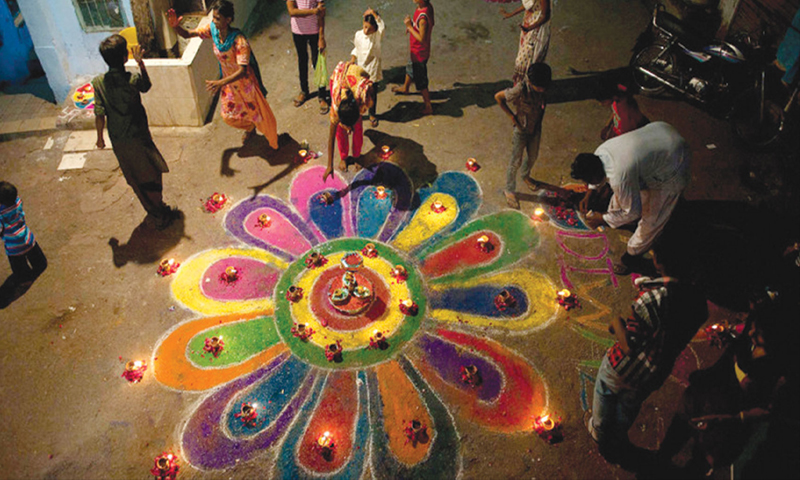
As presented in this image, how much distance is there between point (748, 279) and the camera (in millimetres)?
5719

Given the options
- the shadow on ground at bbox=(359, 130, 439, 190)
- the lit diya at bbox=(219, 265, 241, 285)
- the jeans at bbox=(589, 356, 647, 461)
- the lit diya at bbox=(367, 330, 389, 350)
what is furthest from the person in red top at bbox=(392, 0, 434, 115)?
the jeans at bbox=(589, 356, 647, 461)

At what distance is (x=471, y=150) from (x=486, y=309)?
2815 millimetres

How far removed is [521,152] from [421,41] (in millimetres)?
2346

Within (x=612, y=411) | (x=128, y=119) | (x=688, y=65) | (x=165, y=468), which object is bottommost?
(x=165, y=468)

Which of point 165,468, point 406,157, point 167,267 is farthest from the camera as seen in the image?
point 406,157

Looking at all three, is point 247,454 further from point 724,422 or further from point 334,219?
point 724,422

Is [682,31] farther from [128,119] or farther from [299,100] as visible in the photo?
[128,119]

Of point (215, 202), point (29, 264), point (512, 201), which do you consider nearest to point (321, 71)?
point (215, 202)

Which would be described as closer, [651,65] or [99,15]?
[99,15]

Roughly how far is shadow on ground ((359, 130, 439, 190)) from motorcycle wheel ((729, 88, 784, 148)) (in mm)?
4763

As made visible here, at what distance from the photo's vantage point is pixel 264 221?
21.1 feet

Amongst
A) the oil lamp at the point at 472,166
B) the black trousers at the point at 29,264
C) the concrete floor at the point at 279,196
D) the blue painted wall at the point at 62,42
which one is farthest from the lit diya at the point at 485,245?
the blue painted wall at the point at 62,42

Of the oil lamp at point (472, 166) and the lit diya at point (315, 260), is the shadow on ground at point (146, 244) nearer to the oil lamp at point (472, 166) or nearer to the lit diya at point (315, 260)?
the lit diya at point (315, 260)

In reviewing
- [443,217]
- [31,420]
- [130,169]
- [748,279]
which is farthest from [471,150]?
[31,420]
